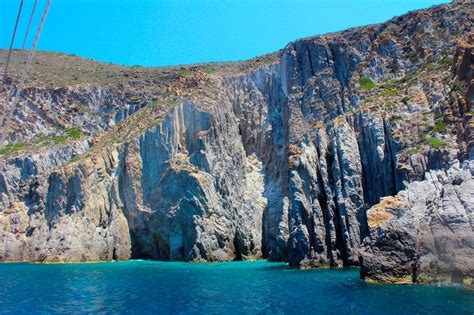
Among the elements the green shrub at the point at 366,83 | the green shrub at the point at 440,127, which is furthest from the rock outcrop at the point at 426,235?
the green shrub at the point at 366,83

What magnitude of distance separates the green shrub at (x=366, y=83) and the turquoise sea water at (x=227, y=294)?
93.2 feet

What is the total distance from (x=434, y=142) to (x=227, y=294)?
2690 cm

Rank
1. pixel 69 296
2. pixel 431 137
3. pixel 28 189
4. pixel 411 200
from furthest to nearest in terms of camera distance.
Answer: pixel 28 189 < pixel 431 137 < pixel 411 200 < pixel 69 296

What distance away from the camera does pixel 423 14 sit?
65.1m

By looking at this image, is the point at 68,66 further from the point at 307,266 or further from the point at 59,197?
the point at 307,266

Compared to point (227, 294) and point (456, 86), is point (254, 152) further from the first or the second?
point (227, 294)

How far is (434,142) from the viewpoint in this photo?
44281 millimetres

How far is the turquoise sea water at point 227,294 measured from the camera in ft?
79.5

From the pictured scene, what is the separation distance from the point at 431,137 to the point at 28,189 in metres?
57.2

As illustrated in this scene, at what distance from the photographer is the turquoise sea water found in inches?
953

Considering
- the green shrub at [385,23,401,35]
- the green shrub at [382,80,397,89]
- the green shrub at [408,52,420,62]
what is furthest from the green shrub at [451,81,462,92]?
the green shrub at [385,23,401,35]

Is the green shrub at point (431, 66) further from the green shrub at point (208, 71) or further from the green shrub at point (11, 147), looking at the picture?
the green shrub at point (11, 147)

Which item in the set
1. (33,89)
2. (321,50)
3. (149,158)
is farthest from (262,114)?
(33,89)

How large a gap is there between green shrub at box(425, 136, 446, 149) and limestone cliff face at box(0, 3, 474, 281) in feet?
0.56
